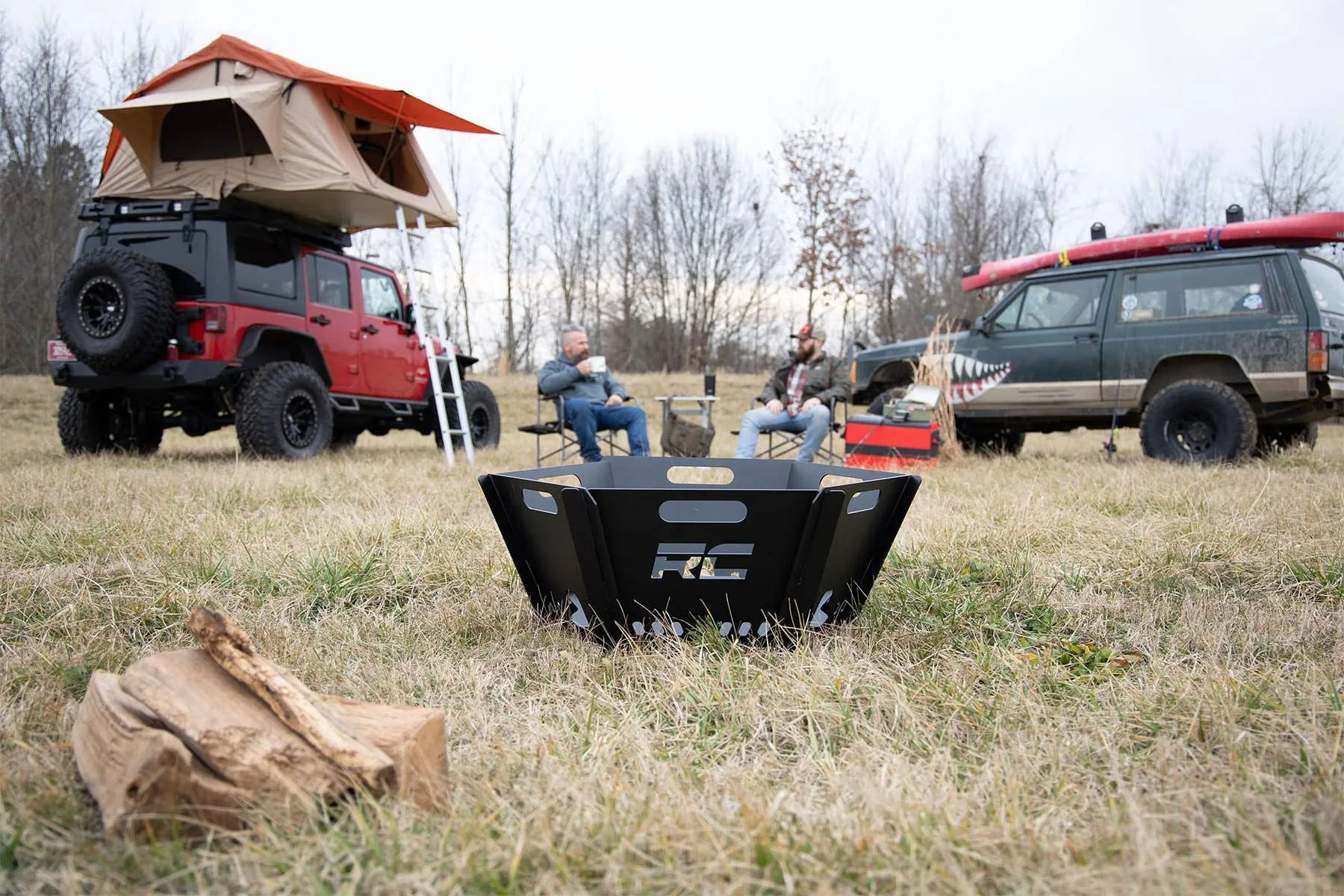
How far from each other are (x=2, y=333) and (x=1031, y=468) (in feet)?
66.0

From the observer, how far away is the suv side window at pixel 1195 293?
645 centimetres

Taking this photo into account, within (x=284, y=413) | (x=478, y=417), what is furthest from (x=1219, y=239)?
(x=284, y=413)

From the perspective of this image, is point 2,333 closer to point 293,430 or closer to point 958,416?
point 293,430

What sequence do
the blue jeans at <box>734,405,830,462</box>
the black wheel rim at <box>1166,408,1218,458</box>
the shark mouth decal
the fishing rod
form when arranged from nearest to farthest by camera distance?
the black wheel rim at <box>1166,408,1218,458</box> < the blue jeans at <box>734,405,830,462</box> < the fishing rod < the shark mouth decal

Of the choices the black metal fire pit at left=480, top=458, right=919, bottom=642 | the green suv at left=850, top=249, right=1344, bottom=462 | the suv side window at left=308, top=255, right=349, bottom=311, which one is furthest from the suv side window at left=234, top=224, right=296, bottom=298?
the green suv at left=850, top=249, right=1344, bottom=462

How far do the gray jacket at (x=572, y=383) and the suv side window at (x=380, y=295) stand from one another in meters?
1.82

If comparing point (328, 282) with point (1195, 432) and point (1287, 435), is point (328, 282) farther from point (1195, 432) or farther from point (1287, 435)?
point (1287, 435)

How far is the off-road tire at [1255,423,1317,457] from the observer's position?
7.20 metres

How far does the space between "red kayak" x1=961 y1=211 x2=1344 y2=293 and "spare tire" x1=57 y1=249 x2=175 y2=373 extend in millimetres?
7105

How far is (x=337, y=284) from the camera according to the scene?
23.4ft

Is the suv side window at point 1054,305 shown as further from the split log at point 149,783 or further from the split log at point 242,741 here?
the split log at point 149,783

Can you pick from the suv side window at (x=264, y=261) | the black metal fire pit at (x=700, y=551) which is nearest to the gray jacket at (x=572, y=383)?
the suv side window at (x=264, y=261)

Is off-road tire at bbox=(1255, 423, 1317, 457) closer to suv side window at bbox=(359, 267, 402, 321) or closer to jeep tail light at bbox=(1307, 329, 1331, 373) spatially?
jeep tail light at bbox=(1307, 329, 1331, 373)

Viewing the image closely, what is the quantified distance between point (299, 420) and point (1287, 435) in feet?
26.1
